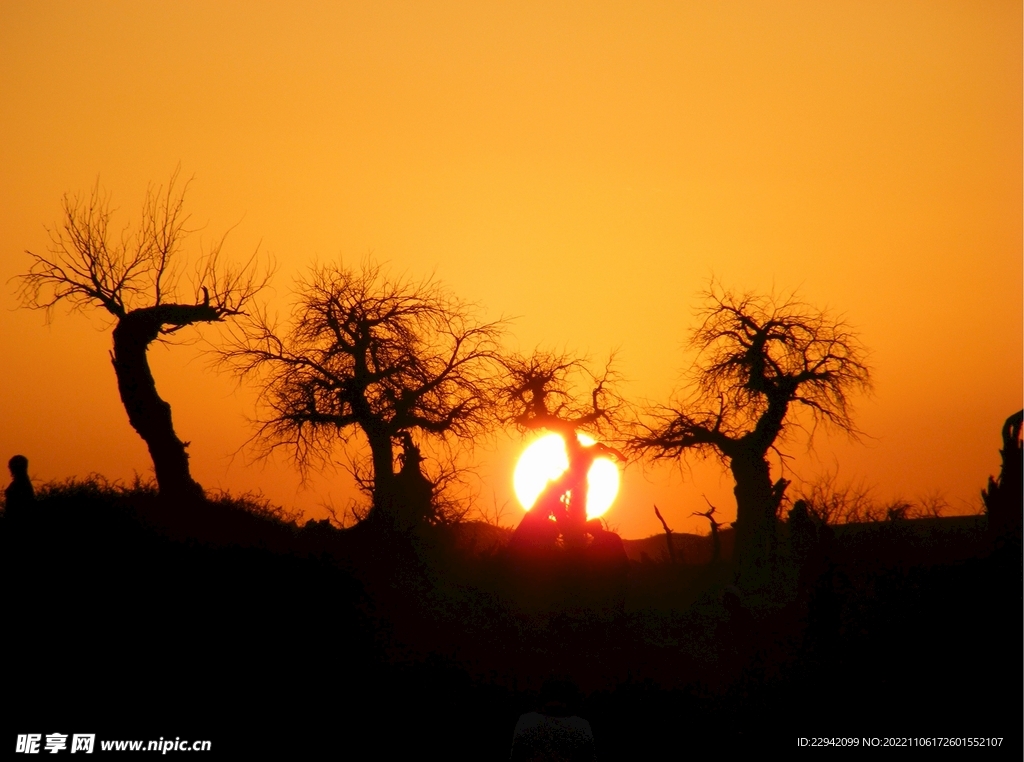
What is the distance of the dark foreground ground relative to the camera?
18.3 metres

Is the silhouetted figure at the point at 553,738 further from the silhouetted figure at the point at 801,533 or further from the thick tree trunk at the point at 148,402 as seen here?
the silhouetted figure at the point at 801,533

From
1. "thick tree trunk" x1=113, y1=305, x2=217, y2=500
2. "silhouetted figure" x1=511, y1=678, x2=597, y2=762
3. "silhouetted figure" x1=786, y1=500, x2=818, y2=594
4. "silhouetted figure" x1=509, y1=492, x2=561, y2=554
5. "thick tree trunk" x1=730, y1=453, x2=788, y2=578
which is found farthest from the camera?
"thick tree trunk" x1=730, y1=453, x2=788, y2=578

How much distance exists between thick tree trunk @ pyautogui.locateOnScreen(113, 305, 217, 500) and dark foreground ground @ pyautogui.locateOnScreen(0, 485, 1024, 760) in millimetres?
941

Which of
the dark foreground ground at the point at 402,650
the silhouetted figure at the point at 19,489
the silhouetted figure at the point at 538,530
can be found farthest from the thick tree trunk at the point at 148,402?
the silhouetted figure at the point at 538,530

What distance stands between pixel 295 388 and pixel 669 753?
14531 millimetres

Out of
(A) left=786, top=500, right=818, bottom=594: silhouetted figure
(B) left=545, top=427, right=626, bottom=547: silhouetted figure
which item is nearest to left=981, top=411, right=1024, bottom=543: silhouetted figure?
(A) left=786, top=500, right=818, bottom=594: silhouetted figure

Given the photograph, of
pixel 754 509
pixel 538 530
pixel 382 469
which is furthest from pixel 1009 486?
pixel 382 469

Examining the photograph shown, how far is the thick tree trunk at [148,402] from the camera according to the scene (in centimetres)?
2384

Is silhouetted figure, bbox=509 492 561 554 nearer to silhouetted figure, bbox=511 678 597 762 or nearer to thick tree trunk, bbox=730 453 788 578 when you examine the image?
thick tree trunk, bbox=730 453 788 578

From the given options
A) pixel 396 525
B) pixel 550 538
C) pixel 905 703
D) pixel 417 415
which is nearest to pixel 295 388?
pixel 417 415

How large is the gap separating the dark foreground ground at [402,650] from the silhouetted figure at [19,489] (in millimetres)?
221

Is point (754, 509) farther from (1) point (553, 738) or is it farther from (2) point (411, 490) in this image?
(1) point (553, 738)

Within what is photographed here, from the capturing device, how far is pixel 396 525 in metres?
26.8

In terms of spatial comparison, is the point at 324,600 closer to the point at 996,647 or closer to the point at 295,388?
the point at 295,388
